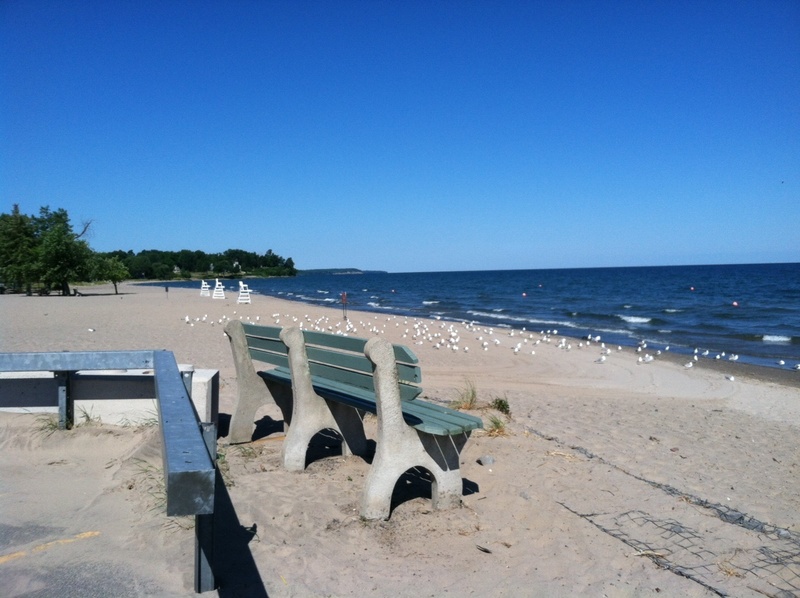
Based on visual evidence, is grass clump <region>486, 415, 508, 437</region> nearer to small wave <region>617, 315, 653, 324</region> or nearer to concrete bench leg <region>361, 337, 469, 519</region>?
concrete bench leg <region>361, 337, 469, 519</region>

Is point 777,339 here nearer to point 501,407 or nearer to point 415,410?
point 501,407

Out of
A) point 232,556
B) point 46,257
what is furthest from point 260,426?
point 46,257

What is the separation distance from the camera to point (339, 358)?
4.50 m

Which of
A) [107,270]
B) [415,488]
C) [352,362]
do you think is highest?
[107,270]

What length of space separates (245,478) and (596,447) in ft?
10.9

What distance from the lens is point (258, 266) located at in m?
156

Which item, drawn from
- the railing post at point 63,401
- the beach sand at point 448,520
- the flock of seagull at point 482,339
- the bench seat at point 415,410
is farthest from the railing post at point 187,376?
the flock of seagull at point 482,339

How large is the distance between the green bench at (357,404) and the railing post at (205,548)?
1193 millimetres

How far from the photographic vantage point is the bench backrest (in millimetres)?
3967

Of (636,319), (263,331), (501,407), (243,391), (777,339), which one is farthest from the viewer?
(636,319)

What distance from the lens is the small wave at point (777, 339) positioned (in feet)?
63.5

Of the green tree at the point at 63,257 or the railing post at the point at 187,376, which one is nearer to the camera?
the railing post at the point at 187,376

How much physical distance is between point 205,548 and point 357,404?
2.10 meters

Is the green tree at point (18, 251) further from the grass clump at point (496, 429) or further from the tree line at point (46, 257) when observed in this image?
the grass clump at point (496, 429)
